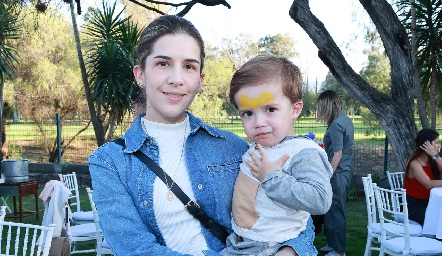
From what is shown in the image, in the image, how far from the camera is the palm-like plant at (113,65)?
11.7 m

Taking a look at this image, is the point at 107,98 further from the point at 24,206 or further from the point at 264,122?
the point at 264,122

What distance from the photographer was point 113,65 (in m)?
11.7

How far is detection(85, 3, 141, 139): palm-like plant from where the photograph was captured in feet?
38.4

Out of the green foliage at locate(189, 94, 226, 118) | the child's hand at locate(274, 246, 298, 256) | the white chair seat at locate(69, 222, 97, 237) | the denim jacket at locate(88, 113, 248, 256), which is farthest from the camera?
the green foliage at locate(189, 94, 226, 118)

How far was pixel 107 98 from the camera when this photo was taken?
38.4ft

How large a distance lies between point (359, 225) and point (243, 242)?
6573mm

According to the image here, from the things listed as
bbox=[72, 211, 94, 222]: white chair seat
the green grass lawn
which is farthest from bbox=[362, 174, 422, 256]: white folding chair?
bbox=[72, 211, 94, 222]: white chair seat

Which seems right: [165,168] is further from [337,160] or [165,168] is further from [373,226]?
[373,226]

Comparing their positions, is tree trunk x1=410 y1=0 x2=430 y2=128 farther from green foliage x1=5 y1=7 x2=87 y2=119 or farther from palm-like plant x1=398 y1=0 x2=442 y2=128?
green foliage x1=5 y1=7 x2=87 y2=119

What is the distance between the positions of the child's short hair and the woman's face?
5.5 inches

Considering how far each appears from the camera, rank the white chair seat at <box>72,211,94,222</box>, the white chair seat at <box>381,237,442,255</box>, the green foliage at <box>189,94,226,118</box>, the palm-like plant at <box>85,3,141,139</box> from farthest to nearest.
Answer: the green foliage at <box>189,94,226,118</box>, the palm-like plant at <box>85,3,141,139</box>, the white chair seat at <box>72,211,94,222</box>, the white chair seat at <box>381,237,442,255</box>

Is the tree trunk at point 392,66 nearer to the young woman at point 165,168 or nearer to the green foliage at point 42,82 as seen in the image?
the young woman at point 165,168

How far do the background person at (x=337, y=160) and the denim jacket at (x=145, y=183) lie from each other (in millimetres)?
4140

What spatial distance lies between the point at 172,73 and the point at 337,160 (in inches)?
173
